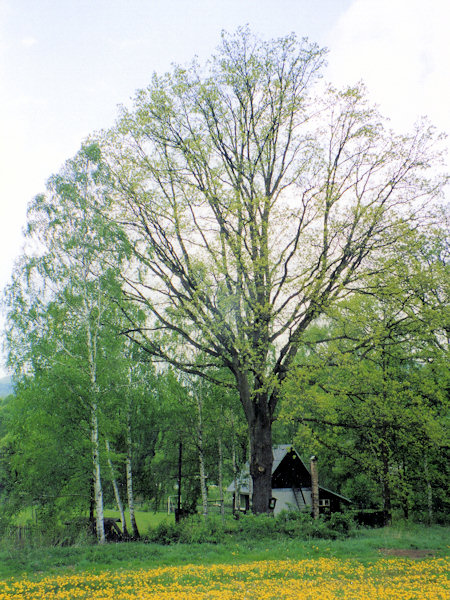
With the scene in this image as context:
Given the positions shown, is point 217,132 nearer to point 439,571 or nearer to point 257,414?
point 257,414

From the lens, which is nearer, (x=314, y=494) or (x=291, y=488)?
(x=314, y=494)

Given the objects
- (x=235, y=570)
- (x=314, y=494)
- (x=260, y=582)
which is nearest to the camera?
(x=260, y=582)

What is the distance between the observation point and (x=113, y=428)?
48.9 feet

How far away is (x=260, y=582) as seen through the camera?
7.07 m

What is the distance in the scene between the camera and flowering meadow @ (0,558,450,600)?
6.07 metres

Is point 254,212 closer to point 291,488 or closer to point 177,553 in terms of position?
point 177,553

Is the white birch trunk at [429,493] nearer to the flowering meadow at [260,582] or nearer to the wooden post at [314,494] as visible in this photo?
the wooden post at [314,494]

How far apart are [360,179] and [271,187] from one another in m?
3.16

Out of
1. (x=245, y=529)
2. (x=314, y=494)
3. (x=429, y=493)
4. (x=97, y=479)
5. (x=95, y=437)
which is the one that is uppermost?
(x=95, y=437)

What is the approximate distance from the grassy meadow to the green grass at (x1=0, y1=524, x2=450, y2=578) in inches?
0.9

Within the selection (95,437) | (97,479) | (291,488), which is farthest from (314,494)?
(291,488)

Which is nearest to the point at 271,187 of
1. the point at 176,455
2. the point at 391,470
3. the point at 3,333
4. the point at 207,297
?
the point at 207,297

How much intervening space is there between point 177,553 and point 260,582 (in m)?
3.56

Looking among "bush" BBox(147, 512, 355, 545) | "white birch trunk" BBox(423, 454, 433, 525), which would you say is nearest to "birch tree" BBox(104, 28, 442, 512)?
"bush" BBox(147, 512, 355, 545)
